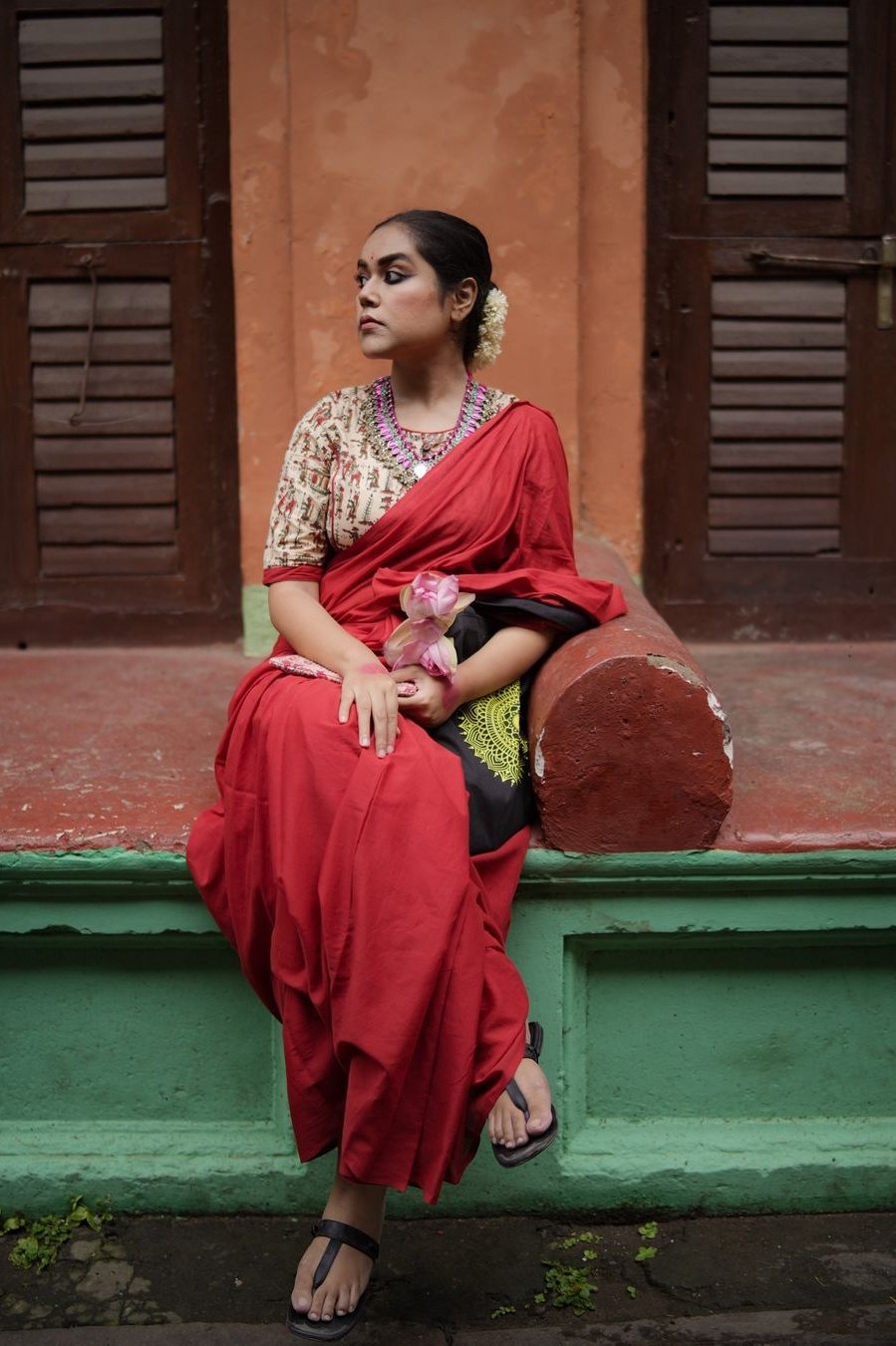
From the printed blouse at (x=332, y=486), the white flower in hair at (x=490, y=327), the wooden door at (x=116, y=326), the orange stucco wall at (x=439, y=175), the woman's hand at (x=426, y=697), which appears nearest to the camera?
the woman's hand at (x=426, y=697)

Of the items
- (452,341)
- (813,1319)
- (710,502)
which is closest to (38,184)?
(452,341)

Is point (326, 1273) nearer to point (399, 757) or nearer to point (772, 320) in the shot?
point (399, 757)

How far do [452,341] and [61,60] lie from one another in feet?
5.61

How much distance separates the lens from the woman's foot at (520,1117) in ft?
6.63

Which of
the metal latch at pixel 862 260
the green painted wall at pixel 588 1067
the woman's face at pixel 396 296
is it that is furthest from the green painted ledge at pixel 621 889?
the metal latch at pixel 862 260

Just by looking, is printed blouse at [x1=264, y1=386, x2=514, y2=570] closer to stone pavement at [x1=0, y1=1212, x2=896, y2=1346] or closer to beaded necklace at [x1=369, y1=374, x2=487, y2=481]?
beaded necklace at [x1=369, y1=374, x2=487, y2=481]

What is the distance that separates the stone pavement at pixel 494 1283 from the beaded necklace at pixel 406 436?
144 cm

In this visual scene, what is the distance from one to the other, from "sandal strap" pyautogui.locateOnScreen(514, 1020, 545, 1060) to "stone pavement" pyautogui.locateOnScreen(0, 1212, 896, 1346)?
415 millimetres

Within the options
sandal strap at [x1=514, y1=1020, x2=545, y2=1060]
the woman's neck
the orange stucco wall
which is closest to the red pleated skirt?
sandal strap at [x1=514, y1=1020, x2=545, y2=1060]

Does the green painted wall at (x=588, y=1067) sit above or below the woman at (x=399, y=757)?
below

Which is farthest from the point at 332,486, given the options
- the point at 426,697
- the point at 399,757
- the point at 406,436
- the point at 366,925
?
the point at 366,925

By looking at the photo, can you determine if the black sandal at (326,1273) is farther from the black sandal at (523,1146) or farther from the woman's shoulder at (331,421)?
the woman's shoulder at (331,421)

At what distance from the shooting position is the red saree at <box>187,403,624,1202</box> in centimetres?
197

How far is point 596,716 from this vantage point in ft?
7.16
